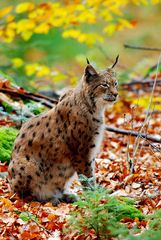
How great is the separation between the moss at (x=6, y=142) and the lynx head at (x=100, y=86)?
4.91ft

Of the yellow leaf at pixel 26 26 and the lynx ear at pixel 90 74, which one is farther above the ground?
the yellow leaf at pixel 26 26

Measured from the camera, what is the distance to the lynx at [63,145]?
7254mm

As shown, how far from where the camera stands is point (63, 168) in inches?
288

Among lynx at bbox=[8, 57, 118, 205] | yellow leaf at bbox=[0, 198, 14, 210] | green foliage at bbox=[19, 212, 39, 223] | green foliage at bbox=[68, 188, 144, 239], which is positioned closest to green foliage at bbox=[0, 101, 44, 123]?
lynx at bbox=[8, 57, 118, 205]

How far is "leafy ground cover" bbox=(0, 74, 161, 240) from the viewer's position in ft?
17.8

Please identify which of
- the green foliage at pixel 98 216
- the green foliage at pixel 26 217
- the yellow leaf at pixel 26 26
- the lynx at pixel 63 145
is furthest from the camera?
the yellow leaf at pixel 26 26

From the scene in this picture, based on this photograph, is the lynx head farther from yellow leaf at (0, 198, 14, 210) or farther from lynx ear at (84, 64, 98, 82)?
yellow leaf at (0, 198, 14, 210)

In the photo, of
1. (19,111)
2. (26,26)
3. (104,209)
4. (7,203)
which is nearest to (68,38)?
(26,26)

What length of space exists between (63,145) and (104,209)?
70.9 inches

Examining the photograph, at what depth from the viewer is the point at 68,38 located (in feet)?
68.0

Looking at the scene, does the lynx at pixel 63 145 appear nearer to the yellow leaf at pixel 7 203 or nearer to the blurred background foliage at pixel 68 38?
the yellow leaf at pixel 7 203

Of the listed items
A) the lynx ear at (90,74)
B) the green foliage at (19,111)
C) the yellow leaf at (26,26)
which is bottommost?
the green foliage at (19,111)

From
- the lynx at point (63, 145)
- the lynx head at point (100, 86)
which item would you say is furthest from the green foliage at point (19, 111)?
the lynx head at point (100, 86)

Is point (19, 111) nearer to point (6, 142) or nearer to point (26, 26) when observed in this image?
point (6, 142)
